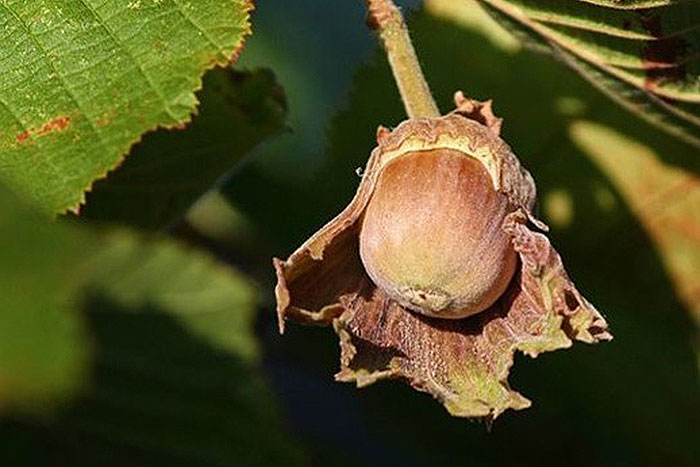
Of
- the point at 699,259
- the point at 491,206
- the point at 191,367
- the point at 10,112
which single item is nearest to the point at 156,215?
→ the point at 191,367

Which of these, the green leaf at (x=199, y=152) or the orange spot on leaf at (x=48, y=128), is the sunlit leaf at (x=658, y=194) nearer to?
the green leaf at (x=199, y=152)

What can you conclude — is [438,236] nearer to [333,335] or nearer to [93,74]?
[93,74]

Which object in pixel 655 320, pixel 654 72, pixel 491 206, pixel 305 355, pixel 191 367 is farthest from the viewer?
pixel 305 355

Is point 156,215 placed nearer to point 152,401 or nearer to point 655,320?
point 152,401

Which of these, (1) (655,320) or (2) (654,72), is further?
(1) (655,320)

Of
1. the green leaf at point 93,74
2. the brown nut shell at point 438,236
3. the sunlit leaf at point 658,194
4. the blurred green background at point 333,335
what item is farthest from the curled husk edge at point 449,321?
the sunlit leaf at point 658,194

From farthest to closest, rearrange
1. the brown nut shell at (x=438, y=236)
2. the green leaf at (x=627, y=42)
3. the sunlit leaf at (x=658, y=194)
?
1. the sunlit leaf at (x=658, y=194)
2. the green leaf at (x=627, y=42)
3. the brown nut shell at (x=438, y=236)

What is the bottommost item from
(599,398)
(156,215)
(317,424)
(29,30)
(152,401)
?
(317,424)
